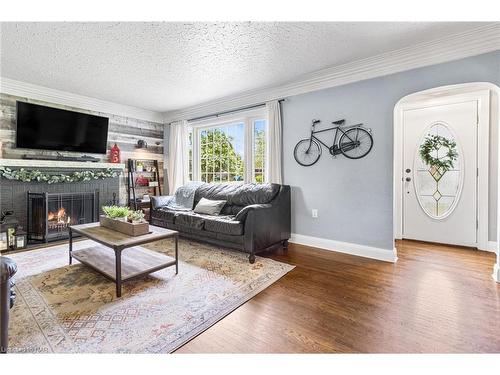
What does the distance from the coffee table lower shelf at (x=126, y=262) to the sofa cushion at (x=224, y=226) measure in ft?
2.41

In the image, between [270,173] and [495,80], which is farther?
[270,173]

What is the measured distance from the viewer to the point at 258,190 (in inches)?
142

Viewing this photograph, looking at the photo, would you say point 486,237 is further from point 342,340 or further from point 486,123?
point 342,340

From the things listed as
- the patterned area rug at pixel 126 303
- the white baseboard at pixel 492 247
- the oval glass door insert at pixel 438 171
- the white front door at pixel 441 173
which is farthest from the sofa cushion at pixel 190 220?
the white baseboard at pixel 492 247

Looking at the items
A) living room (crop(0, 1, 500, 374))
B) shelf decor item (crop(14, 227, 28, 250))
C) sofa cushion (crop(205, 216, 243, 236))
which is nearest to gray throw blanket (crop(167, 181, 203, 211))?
living room (crop(0, 1, 500, 374))

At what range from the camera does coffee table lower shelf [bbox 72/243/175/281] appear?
2.23 metres

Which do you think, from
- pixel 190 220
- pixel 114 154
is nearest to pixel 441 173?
pixel 190 220

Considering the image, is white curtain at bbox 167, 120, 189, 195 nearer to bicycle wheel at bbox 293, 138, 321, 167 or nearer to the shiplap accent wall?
the shiplap accent wall

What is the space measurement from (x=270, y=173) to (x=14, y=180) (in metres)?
3.72

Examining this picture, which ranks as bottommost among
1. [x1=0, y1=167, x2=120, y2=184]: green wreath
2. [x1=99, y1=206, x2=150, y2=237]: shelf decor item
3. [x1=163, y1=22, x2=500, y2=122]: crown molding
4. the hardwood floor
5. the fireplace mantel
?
the hardwood floor

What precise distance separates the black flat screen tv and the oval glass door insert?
5439mm

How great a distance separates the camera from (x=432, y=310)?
1903 mm

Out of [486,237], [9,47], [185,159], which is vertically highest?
[9,47]

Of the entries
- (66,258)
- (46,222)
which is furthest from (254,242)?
(46,222)
